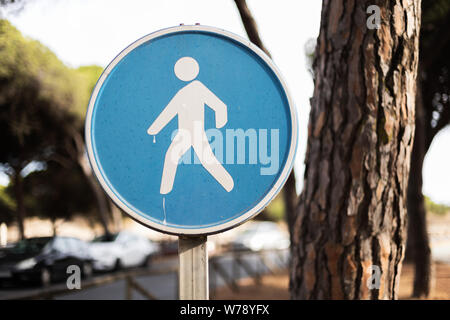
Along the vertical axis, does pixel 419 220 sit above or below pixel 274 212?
above

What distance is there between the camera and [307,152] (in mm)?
3727

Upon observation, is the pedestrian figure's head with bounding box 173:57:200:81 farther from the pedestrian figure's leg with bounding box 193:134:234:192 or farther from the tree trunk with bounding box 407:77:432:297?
the tree trunk with bounding box 407:77:432:297

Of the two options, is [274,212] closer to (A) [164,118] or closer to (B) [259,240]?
(B) [259,240]

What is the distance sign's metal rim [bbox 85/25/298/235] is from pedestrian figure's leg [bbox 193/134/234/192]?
4.6 inches

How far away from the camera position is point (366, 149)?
3197 mm

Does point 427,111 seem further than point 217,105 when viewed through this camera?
Yes

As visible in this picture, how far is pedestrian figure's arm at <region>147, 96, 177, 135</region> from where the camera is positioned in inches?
64.9

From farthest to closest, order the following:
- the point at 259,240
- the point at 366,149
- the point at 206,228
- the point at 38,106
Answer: the point at 259,240 → the point at 38,106 → the point at 366,149 → the point at 206,228

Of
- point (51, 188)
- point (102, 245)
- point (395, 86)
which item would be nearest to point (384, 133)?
point (395, 86)

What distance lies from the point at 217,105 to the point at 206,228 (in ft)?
1.32

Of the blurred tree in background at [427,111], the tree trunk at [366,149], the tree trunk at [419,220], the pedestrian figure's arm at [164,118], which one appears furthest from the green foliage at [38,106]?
the pedestrian figure's arm at [164,118]

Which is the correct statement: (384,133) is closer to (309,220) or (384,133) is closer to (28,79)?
(309,220)

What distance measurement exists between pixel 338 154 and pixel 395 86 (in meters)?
0.56

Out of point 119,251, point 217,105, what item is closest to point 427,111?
point 119,251
